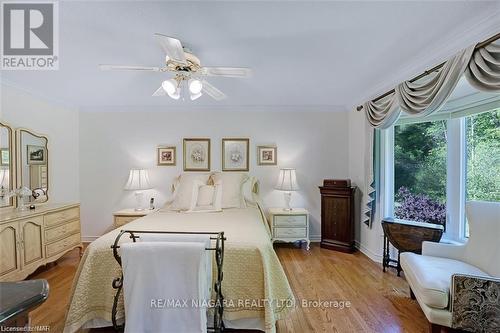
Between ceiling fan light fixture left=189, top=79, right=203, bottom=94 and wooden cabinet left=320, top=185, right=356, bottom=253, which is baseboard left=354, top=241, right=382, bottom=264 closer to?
wooden cabinet left=320, top=185, right=356, bottom=253

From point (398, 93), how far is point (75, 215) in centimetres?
433

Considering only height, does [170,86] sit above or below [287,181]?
above

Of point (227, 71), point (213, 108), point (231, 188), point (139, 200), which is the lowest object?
point (139, 200)

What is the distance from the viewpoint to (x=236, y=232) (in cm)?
217

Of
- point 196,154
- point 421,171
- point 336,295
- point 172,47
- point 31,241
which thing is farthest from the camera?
point 196,154

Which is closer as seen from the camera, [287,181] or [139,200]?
[287,181]

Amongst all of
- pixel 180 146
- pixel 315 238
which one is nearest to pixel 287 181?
pixel 315 238

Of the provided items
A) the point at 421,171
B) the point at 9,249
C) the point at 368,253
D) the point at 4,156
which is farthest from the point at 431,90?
the point at 4,156

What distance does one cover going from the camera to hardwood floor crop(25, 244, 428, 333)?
2016 millimetres

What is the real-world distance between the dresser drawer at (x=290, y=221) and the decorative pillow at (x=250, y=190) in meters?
0.45

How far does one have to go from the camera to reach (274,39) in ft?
6.84

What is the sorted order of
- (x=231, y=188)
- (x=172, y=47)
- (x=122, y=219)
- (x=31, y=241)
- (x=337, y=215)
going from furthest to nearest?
(x=337, y=215)
(x=122, y=219)
(x=231, y=188)
(x=31, y=241)
(x=172, y=47)

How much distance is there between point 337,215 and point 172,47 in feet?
10.4

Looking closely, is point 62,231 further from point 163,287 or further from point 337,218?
point 337,218
